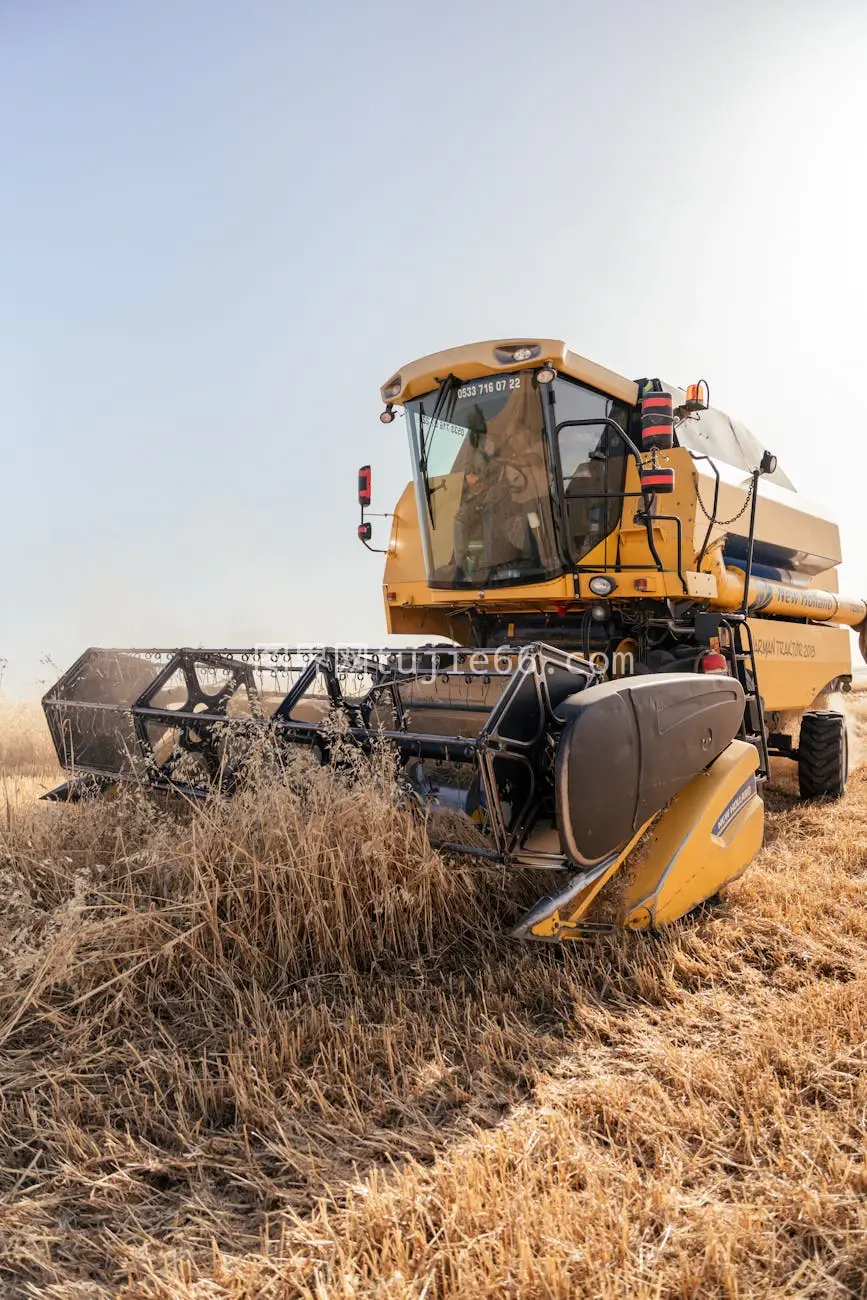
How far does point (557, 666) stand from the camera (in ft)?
9.24

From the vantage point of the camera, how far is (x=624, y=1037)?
7.19 feet

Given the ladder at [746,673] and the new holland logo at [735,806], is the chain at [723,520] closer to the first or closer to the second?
the ladder at [746,673]

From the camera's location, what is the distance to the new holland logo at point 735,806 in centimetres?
300

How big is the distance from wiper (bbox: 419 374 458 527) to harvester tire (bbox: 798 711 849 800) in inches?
110

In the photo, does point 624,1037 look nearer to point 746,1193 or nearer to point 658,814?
point 746,1193

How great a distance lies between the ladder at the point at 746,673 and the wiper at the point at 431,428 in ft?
5.98

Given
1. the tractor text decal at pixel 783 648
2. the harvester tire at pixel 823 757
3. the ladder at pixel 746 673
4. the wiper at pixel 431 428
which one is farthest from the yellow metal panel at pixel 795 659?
the wiper at pixel 431 428

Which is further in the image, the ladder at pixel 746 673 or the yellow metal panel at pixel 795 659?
the yellow metal panel at pixel 795 659

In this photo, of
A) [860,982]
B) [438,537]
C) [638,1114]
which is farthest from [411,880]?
[438,537]

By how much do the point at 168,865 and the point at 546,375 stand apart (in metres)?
2.88

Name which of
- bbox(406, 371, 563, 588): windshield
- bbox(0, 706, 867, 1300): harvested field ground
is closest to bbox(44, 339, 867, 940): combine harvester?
bbox(406, 371, 563, 588): windshield

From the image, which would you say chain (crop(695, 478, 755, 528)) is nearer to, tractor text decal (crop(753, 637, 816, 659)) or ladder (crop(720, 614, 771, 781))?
ladder (crop(720, 614, 771, 781))

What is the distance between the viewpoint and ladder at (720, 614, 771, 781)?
421 cm

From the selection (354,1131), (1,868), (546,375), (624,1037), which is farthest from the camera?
(546,375)
